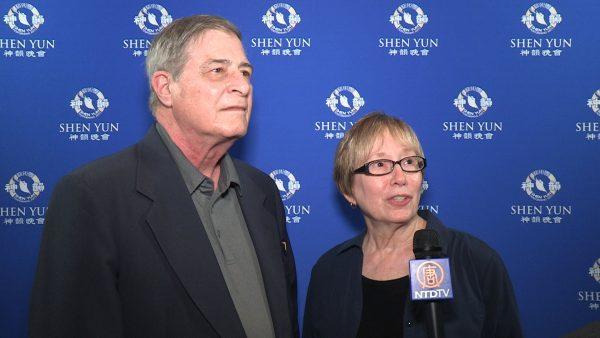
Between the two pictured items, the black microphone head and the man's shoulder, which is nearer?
the black microphone head

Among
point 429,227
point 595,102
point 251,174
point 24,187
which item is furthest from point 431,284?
point 24,187

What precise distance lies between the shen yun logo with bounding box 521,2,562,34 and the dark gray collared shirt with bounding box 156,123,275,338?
184 cm

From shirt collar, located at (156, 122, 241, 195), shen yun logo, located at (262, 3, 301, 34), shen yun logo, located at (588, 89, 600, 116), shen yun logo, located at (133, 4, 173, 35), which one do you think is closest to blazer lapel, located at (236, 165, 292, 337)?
shirt collar, located at (156, 122, 241, 195)

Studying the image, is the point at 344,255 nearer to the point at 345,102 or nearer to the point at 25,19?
the point at 345,102

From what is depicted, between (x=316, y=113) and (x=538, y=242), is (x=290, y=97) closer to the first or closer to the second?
(x=316, y=113)

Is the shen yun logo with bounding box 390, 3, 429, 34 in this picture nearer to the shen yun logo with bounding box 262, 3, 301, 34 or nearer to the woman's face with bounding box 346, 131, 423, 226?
the shen yun logo with bounding box 262, 3, 301, 34

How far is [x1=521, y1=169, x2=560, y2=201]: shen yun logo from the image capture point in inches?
116

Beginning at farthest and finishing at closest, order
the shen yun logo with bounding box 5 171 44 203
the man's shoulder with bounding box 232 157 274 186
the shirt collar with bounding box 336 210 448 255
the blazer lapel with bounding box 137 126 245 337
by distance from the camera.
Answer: the shen yun logo with bounding box 5 171 44 203
the man's shoulder with bounding box 232 157 274 186
the shirt collar with bounding box 336 210 448 255
the blazer lapel with bounding box 137 126 245 337

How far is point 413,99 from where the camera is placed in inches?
117

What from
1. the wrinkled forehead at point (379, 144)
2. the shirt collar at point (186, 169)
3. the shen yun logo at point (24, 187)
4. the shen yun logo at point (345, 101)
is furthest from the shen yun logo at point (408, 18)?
the shen yun logo at point (24, 187)

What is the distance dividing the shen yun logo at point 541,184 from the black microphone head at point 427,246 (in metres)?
1.49

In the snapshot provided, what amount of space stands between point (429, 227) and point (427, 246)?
0.61m

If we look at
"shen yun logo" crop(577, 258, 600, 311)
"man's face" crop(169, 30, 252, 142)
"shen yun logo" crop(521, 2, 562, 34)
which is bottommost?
"shen yun logo" crop(577, 258, 600, 311)

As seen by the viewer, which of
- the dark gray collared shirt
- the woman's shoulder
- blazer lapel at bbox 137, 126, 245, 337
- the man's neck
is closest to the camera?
blazer lapel at bbox 137, 126, 245, 337
